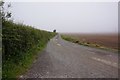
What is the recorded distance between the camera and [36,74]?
9.15 meters

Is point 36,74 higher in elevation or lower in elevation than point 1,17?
lower

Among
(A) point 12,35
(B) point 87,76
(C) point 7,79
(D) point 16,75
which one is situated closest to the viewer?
(C) point 7,79

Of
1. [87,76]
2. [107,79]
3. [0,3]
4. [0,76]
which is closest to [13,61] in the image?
[0,76]

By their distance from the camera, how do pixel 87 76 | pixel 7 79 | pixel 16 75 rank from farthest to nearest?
pixel 87 76
pixel 16 75
pixel 7 79

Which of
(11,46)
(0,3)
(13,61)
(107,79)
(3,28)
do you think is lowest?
(107,79)

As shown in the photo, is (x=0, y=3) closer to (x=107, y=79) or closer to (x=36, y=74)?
(x=36, y=74)

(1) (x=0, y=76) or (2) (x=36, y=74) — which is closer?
(1) (x=0, y=76)

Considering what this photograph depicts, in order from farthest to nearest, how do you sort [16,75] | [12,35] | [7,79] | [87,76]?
1. [12,35]
2. [87,76]
3. [16,75]
4. [7,79]

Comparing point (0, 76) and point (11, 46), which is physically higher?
point (11, 46)

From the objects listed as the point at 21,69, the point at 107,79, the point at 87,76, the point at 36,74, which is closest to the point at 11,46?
the point at 21,69

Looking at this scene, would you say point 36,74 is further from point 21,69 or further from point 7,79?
point 7,79

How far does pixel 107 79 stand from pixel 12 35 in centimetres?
536

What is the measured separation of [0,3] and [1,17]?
2.52 feet

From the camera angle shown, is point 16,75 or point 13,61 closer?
point 16,75
